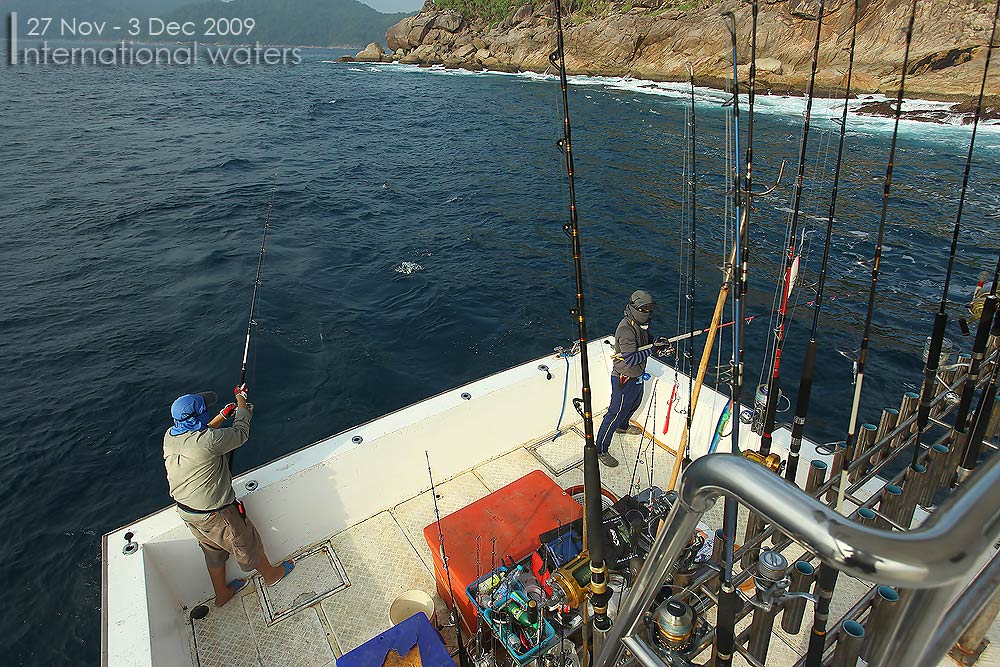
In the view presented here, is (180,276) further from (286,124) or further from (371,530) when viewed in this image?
(286,124)

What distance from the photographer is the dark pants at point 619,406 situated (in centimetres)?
536

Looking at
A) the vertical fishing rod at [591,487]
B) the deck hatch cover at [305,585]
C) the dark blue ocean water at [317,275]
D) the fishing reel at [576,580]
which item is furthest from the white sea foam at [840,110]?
the fishing reel at [576,580]

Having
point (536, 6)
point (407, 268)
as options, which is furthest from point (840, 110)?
point (536, 6)

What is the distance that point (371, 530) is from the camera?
15.8ft

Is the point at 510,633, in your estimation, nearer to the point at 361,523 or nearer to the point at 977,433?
the point at 361,523

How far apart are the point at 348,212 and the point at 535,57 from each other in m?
55.3

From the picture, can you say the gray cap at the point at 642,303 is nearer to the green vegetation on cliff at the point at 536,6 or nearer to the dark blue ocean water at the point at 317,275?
the dark blue ocean water at the point at 317,275

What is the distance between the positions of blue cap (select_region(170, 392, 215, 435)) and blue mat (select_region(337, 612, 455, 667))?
1749 mm

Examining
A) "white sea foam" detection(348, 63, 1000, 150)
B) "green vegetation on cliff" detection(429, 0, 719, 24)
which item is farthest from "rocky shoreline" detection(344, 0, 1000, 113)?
"white sea foam" detection(348, 63, 1000, 150)

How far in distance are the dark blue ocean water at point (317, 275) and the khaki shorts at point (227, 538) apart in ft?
8.19

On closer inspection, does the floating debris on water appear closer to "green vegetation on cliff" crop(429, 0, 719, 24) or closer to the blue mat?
the blue mat

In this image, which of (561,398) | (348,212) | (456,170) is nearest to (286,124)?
(456,170)

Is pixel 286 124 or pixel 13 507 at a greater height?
pixel 286 124

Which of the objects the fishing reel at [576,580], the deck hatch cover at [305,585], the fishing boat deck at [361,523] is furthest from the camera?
the deck hatch cover at [305,585]
